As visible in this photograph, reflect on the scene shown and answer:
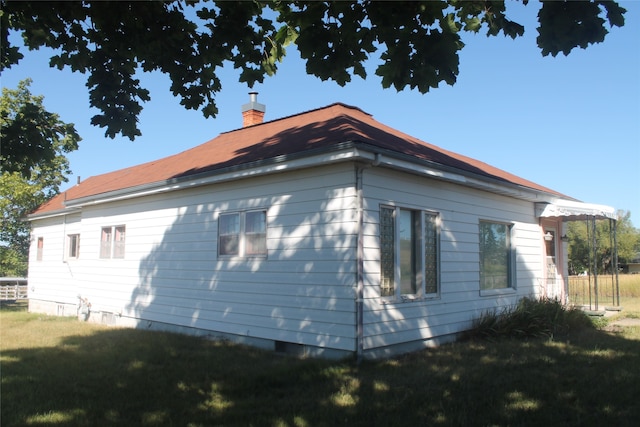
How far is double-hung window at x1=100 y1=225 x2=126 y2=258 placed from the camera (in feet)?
42.9

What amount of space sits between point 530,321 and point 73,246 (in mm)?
13198

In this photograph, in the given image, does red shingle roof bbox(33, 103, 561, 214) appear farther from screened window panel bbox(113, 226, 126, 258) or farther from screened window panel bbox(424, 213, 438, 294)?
screened window panel bbox(113, 226, 126, 258)

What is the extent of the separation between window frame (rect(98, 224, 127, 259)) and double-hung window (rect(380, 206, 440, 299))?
7.38m

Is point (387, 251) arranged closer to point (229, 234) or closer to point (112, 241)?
point (229, 234)

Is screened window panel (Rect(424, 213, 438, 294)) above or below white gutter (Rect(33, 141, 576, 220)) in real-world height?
below

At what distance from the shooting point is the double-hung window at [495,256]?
11.0 m

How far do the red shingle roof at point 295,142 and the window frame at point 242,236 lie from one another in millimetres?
933

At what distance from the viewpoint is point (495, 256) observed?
11438 millimetres

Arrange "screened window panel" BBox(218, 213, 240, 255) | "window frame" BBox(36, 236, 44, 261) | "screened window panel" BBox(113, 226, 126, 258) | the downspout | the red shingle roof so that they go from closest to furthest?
1. the downspout
2. the red shingle roof
3. "screened window panel" BBox(218, 213, 240, 255)
4. "screened window panel" BBox(113, 226, 126, 258)
5. "window frame" BBox(36, 236, 44, 261)

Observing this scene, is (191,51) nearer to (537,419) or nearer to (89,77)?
(89,77)

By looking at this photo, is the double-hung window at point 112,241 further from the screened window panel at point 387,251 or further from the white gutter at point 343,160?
the screened window panel at point 387,251

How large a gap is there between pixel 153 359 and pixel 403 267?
4.29 meters

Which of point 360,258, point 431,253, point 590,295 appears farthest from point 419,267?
point 590,295

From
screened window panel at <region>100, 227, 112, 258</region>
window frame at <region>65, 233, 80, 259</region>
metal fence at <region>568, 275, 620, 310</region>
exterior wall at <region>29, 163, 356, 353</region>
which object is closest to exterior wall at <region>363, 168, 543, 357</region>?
exterior wall at <region>29, 163, 356, 353</region>
